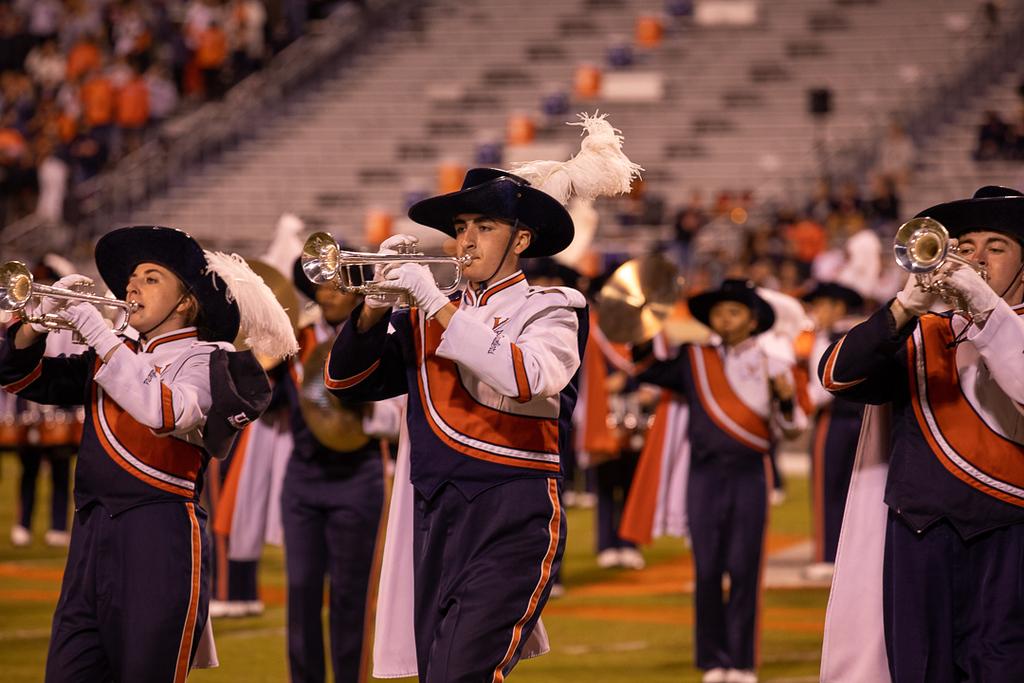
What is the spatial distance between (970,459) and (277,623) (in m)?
5.90

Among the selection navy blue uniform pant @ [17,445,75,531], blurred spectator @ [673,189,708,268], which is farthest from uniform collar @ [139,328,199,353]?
blurred spectator @ [673,189,708,268]

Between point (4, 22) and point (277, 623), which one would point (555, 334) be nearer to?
point (277, 623)

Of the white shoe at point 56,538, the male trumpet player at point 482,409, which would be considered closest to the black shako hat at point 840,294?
the white shoe at point 56,538

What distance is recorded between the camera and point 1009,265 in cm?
523

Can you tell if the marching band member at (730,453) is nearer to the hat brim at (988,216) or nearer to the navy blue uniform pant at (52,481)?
the hat brim at (988,216)

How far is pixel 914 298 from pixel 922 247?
262 millimetres

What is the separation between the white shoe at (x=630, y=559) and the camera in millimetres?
12945

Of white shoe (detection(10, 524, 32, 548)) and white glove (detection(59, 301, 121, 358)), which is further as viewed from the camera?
Answer: white shoe (detection(10, 524, 32, 548))

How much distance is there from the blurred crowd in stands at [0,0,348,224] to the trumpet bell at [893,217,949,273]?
2114cm

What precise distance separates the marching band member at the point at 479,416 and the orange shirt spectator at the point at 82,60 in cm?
2288

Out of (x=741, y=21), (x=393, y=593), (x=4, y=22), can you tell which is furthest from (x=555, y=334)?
(x=4, y=22)

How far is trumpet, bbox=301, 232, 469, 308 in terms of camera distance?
16.8 ft

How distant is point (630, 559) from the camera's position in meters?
12.9

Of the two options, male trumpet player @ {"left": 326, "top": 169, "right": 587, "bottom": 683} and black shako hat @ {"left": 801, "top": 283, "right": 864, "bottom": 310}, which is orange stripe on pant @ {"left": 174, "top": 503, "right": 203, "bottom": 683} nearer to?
male trumpet player @ {"left": 326, "top": 169, "right": 587, "bottom": 683}
